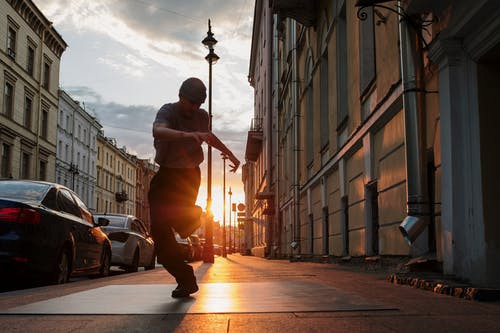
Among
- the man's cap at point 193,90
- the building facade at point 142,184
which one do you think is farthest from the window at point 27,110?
the building facade at point 142,184

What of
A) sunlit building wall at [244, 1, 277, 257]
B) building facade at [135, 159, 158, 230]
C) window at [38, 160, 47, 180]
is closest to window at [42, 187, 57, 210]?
sunlit building wall at [244, 1, 277, 257]

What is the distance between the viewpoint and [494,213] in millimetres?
5480

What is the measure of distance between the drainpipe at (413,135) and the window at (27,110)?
33.4m

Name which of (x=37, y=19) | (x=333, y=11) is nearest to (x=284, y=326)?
(x=333, y=11)

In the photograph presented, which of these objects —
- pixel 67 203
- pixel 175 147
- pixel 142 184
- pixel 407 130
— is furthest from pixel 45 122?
pixel 142 184

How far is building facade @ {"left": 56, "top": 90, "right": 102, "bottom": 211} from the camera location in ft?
157

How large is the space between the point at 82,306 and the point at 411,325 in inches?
82.0

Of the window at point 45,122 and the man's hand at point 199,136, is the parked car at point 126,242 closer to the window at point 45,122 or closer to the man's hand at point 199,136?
the man's hand at point 199,136

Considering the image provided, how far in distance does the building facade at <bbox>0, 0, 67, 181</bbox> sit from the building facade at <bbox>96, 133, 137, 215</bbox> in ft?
64.0

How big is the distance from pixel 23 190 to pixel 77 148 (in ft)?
154

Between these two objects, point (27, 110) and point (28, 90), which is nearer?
point (28, 90)

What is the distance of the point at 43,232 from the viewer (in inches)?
275

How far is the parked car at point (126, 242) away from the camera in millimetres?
11992

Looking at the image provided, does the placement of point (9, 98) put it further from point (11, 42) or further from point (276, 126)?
point (276, 126)
